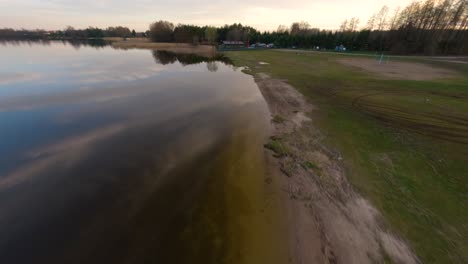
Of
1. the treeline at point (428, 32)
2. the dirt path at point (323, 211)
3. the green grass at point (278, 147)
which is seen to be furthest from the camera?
the treeline at point (428, 32)

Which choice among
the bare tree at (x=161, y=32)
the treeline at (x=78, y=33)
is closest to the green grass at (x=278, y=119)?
the bare tree at (x=161, y=32)

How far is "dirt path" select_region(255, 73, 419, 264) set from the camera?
5.59m

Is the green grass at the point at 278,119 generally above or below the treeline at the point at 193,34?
below

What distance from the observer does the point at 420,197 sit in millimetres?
7332

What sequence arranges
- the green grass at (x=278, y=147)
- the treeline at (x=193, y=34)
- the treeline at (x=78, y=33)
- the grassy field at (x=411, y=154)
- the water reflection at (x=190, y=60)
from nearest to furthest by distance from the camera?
1. the grassy field at (x=411, y=154)
2. the green grass at (x=278, y=147)
3. the water reflection at (x=190, y=60)
4. the treeline at (x=193, y=34)
5. the treeline at (x=78, y=33)

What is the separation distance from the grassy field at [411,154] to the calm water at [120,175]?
17.1 feet

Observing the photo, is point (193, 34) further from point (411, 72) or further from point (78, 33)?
point (78, 33)

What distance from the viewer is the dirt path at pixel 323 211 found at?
5.59 m

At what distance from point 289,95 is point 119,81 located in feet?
67.7

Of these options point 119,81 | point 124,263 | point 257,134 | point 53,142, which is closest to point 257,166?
point 257,134

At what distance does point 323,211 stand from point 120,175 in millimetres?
8680

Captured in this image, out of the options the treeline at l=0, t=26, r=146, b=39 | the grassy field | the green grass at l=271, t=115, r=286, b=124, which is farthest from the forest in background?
the treeline at l=0, t=26, r=146, b=39

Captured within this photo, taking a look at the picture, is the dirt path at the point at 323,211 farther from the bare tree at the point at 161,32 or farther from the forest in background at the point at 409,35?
the bare tree at the point at 161,32

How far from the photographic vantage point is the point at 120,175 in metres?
8.36
